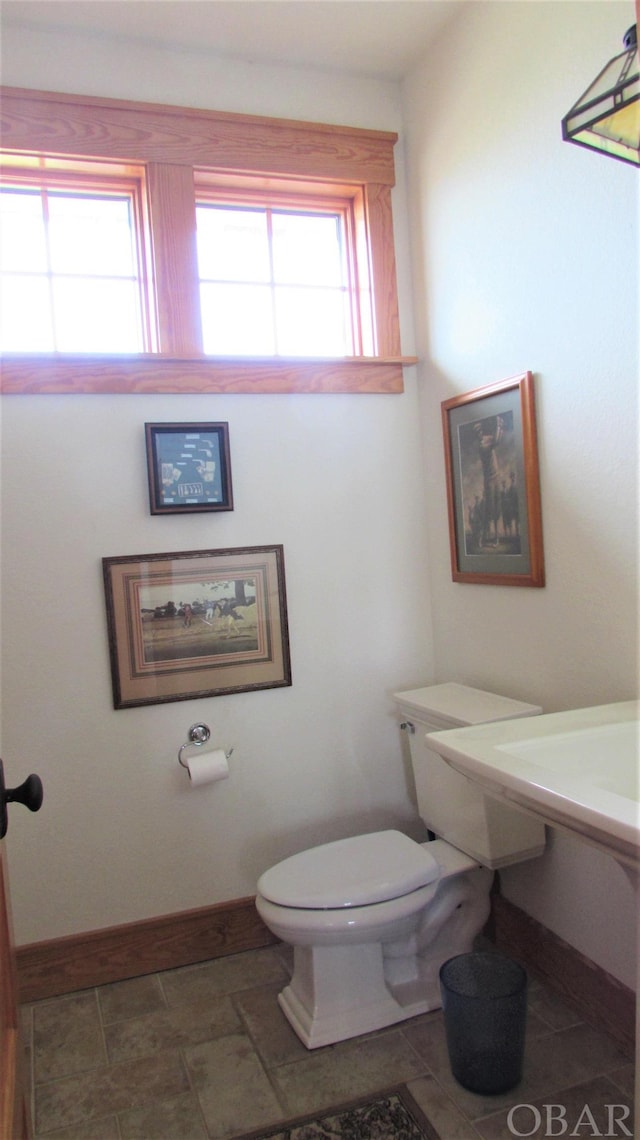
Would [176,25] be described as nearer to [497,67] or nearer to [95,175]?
[95,175]

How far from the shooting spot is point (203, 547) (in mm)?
2318

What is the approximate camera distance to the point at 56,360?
215 cm

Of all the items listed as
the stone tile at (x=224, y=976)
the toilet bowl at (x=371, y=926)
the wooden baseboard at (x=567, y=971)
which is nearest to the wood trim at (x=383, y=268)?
the toilet bowl at (x=371, y=926)

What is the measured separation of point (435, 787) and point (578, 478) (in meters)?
0.97

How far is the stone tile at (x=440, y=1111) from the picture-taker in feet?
5.18

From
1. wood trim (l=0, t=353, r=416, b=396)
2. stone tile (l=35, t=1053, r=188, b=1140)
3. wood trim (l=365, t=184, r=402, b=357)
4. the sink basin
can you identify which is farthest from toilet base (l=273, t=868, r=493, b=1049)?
wood trim (l=365, t=184, r=402, b=357)

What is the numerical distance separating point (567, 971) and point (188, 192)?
241 centimetres

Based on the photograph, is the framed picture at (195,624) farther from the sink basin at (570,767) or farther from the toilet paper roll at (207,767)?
the sink basin at (570,767)

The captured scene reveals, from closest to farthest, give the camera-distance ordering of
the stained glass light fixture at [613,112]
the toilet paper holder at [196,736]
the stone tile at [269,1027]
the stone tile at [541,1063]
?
the stained glass light fixture at [613,112] < the stone tile at [541,1063] < the stone tile at [269,1027] < the toilet paper holder at [196,736]

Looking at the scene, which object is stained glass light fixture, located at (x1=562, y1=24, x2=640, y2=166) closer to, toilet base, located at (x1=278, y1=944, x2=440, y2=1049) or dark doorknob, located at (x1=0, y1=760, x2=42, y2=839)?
dark doorknob, located at (x1=0, y1=760, x2=42, y2=839)

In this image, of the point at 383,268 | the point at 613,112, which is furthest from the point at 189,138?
the point at 613,112

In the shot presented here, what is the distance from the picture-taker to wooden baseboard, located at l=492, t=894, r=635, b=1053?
1771 mm

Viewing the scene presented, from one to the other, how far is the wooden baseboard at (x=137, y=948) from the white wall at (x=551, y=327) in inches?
32.9

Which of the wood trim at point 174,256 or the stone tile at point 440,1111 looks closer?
the stone tile at point 440,1111
